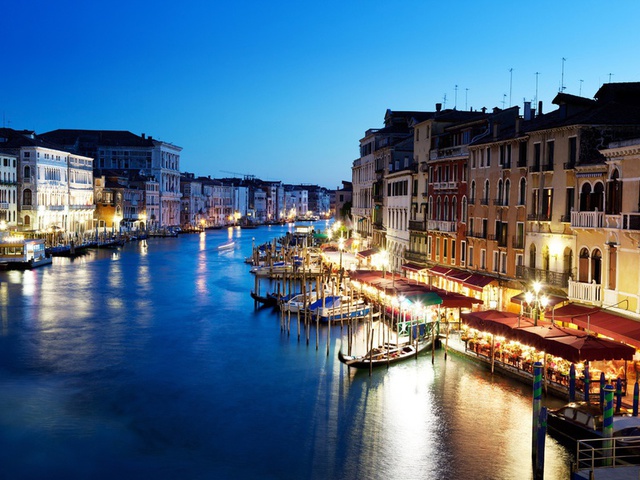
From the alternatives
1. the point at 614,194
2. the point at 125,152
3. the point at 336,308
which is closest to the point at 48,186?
the point at 125,152

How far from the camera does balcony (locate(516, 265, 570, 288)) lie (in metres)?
19.0

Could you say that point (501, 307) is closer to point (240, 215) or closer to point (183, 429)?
point (183, 429)

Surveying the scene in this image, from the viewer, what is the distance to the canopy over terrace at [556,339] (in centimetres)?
1493

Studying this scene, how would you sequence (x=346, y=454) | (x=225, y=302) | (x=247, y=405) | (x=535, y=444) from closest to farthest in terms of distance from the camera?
(x=535, y=444) → (x=346, y=454) → (x=247, y=405) → (x=225, y=302)

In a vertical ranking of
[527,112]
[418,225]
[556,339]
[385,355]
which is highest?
[527,112]

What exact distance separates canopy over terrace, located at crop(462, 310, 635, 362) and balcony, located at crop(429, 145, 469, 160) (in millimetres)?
9188

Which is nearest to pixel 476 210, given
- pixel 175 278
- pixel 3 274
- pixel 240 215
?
pixel 175 278

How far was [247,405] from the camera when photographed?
16.8 metres

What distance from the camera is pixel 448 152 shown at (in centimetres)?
2798

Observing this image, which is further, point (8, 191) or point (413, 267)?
point (8, 191)

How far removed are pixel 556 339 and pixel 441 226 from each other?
12657mm

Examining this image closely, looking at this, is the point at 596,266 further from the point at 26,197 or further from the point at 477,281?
the point at 26,197

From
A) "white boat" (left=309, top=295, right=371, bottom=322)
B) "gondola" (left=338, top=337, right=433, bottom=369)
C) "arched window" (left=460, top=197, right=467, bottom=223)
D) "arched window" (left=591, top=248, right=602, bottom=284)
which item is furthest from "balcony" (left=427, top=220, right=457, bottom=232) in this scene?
"arched window" (left=591, top=248, right=602, bottom=284)

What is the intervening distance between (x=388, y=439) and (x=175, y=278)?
91.8 ft
